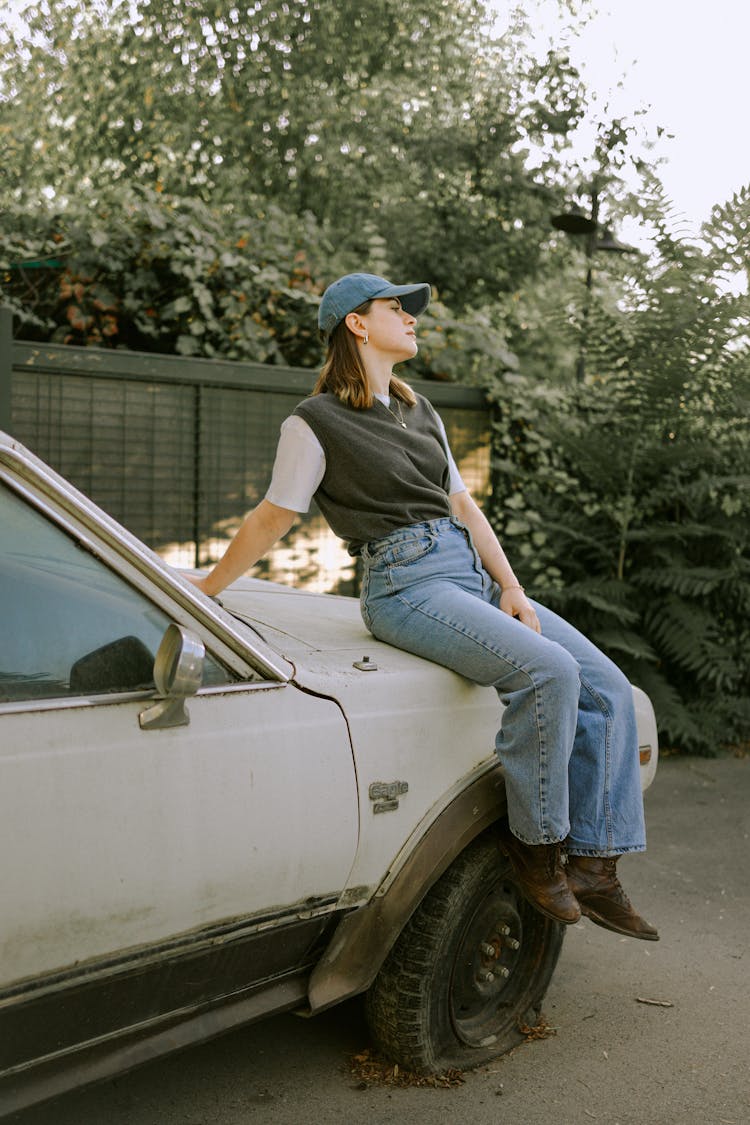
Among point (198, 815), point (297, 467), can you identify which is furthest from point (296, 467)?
point (198, 815)

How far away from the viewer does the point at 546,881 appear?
9.33ft

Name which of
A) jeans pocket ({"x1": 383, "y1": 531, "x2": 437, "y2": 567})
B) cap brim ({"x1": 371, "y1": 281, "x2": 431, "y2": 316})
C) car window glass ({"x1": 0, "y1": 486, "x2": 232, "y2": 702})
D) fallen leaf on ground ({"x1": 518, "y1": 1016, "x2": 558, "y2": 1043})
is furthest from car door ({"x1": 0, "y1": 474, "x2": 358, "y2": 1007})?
cap brim ({"x1": 371, "y1": 281, "x2": 431, "y2": 316})

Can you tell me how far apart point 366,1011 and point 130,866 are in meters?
1.10

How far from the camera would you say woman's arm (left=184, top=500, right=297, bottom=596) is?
288 cm

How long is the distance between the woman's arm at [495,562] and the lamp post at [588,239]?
13.1 feet

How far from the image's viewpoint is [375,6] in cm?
1406

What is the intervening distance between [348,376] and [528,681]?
1035 millimetres

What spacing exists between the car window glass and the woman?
26.3 inches

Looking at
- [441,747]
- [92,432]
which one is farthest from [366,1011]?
[92,432]

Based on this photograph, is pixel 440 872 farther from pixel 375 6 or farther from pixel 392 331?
pixel 375 6

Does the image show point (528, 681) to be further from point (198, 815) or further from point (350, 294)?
point (350, 294)

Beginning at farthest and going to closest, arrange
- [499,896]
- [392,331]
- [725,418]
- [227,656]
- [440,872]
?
[725,418] → [392,331] → [499,896] → [440,872] → [227,656]

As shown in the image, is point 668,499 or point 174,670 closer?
point 174,670

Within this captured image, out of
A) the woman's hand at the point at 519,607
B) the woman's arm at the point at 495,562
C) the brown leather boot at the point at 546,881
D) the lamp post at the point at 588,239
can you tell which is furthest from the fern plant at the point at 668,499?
the brown leather boot at the point at 546,881
